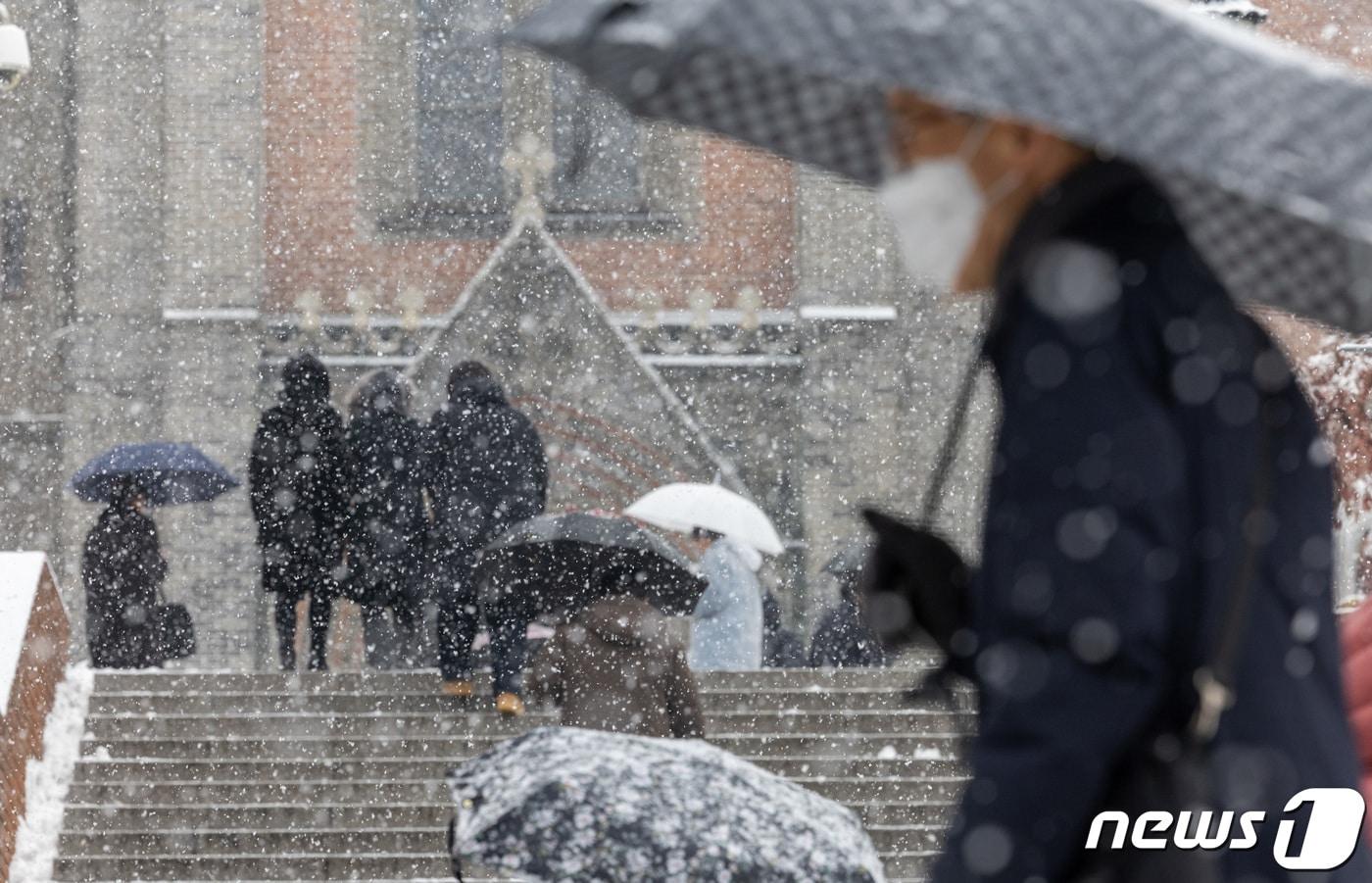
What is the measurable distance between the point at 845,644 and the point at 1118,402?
1154 cm

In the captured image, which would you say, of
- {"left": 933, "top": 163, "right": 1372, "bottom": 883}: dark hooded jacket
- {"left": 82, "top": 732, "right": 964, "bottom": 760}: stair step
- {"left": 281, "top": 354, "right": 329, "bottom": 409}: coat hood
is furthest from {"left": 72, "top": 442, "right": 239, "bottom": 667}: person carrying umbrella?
{"left": 933, "top": 163, "right": 1372, "bottom": 883}: dark hooded jacket

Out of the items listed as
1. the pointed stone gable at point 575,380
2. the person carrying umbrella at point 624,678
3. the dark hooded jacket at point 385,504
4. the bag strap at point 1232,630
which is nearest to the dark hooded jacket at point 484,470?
the dark hooded jacket at point 385,504

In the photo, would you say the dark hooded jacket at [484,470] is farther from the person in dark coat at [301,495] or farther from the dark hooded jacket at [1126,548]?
the dark hooded jacket at [1126,548]

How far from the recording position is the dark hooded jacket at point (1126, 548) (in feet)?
6.90

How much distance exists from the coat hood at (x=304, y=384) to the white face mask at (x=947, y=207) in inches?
365

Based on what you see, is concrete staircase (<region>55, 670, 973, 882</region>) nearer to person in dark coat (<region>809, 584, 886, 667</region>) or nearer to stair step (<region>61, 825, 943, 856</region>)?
stair step (<region>61, 825, 943, 856</region>)

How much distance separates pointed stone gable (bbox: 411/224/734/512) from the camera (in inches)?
789

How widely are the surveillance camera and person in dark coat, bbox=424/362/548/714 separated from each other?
4181 mm

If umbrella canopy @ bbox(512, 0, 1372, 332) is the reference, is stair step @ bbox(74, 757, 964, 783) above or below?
below

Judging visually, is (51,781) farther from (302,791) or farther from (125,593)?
(125,593)

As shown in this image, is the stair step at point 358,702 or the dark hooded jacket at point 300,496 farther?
the dark hooded jacket at point 300,496

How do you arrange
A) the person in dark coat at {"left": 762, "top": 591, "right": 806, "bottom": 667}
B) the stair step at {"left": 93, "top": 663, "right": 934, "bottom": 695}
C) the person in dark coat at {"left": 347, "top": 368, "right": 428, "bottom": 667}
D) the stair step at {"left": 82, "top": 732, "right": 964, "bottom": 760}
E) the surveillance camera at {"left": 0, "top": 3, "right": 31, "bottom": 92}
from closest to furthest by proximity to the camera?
the stair step at {"left": 82, "top": 732, "right": 964, "bottom": 760} < the stair step at {"left": 93, "top": 663, "right": 934, "bottom": 695} < the person in dark coat at {"left": 347, "top": 368, "right": 428, "bottom": 667} < the surveillance camera at {"left": 0, "top": 3, "right": 31, "bottom": 92} < the person in dark coat at {"left": 762, "top": 591, "right": 806, "bottom": 667}

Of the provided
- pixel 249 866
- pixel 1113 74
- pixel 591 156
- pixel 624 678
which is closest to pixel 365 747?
pixel 249 866

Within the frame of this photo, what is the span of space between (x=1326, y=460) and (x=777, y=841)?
2047 mm
